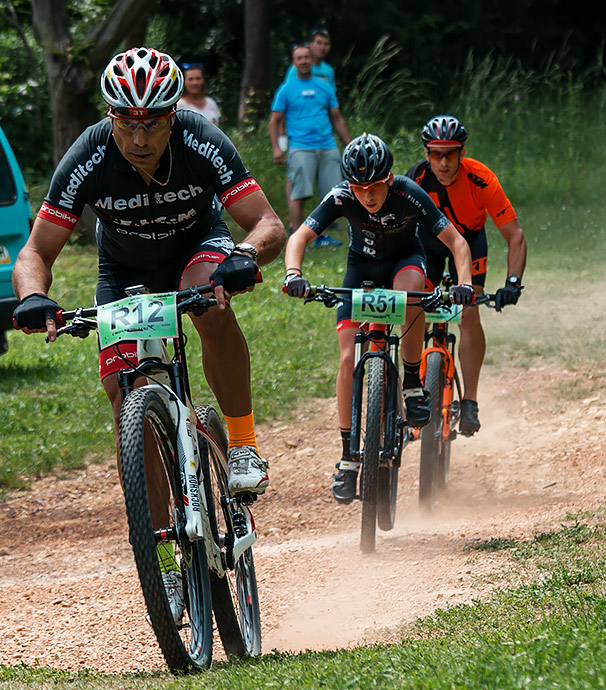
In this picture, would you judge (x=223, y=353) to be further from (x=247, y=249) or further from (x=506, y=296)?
(x=506, y=296)

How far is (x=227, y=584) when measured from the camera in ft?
14.9

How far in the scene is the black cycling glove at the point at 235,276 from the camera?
4.06 metres

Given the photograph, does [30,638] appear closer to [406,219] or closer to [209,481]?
[209,481]

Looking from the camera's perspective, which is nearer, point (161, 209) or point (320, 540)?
point (161, 209)

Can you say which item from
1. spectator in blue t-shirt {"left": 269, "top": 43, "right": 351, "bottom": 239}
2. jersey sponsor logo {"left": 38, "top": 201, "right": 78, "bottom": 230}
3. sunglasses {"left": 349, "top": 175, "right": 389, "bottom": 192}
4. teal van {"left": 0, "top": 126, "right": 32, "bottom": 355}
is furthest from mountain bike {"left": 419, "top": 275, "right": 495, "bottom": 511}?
spectator in blue t-shirt {"left": 269, "top": 43, "right": 351, "bottom": 239}

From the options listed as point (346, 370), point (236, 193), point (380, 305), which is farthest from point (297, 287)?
point (236, 193)

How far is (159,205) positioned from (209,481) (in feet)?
3.97

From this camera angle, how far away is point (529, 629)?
3.93m

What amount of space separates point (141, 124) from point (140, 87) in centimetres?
15

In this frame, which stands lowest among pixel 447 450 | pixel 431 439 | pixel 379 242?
pixel 447 450

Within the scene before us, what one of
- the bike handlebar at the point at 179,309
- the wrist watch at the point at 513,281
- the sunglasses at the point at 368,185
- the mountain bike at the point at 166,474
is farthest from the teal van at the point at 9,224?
the bike handlebar at the point at 179,309

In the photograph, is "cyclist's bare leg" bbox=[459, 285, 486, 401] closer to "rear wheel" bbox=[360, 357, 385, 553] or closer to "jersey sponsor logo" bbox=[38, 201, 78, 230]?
"rear wheel" bbox=[360, 357, 385, 553]

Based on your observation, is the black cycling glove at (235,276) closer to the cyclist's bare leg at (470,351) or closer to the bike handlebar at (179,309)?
the bike handlebar at (179,309)

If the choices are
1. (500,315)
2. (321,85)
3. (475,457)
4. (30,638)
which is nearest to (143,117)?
(30,638)
